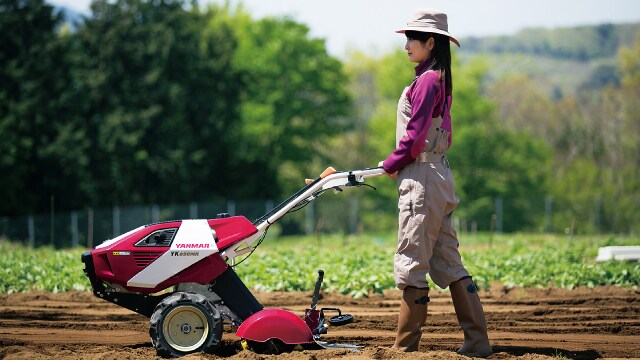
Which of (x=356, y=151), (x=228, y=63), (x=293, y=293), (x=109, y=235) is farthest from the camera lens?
(x=356, y=151)

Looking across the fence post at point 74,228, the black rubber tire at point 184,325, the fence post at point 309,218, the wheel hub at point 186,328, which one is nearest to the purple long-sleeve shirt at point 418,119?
the black rubber tire at point 184,325

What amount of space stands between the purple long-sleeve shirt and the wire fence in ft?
72.4

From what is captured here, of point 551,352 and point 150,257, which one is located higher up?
point 150,257

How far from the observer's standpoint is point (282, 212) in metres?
7.54

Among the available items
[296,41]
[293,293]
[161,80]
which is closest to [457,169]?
[296,41]

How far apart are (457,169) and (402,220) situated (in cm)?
4219

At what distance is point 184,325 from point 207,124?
38.1 meters

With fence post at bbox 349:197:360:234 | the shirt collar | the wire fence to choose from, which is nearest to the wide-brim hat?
the shirt collar

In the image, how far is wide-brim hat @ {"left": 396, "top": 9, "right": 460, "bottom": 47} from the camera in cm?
739

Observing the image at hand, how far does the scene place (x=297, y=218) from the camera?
1630 inches

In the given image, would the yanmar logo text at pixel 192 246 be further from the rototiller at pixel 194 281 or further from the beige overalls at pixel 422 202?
the beige overalls at pixel 422 202

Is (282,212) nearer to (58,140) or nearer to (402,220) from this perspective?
(402,220)

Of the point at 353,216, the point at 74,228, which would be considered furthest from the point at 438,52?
the point at 353,216

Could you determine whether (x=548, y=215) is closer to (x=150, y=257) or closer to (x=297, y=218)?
(x=297, y=218)
